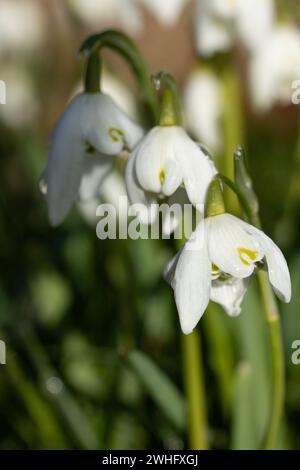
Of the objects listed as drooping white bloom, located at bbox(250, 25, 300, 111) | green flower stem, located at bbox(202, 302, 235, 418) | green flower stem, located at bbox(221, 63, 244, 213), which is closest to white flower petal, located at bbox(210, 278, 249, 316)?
green flower stem, located at bbox(202, 302, 235, 418)

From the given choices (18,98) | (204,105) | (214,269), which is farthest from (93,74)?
(18,98)

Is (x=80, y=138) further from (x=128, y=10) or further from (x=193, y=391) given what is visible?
(x=128, y=10)

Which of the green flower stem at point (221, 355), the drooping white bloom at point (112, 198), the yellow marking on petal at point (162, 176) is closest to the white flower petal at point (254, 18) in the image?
the drooping white bloom at point (112, 198)

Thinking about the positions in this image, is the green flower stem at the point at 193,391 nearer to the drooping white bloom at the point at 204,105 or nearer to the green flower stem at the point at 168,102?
the green flower stem at the point at 168,102

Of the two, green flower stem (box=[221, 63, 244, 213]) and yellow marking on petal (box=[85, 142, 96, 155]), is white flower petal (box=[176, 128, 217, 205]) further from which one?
green flower stem (box=[221, 63, 244, 213])

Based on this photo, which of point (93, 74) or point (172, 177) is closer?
point (172, 177)
